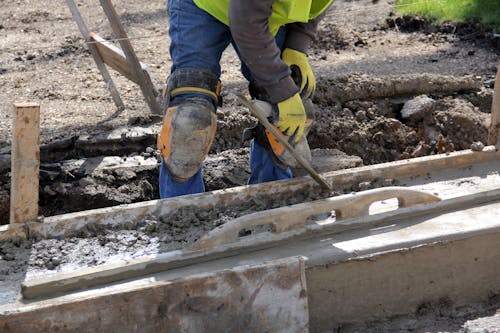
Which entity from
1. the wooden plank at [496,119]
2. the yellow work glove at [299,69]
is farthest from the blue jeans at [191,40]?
the wooden plank at [496,119]

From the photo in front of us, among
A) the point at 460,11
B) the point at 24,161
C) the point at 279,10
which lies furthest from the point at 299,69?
the point at 460,11

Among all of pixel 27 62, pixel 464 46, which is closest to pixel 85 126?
pixel 27 62

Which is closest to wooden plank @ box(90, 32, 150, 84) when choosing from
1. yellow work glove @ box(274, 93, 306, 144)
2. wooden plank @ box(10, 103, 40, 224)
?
yellow work glove @ box(274, 93, 306, 144)

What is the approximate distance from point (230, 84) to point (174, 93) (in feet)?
8.03

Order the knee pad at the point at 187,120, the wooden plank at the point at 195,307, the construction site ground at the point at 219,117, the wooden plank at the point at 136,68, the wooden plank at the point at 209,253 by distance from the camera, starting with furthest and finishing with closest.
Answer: the wooden plank at the point at 136,68, the knee pad at the point at 187,120, the construction site ground at the point at 219,117, the wooden plank at the point at 209,253, the wooden plank at the point at 195,307

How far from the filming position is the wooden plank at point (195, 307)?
2791 millimetres

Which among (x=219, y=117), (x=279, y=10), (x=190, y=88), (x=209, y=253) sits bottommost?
(x=209, y=253)

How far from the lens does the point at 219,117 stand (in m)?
5.47

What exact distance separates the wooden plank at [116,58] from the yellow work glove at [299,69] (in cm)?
189

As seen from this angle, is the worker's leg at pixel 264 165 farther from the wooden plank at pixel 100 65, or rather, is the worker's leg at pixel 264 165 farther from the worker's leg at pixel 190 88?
the wooden plank at pixel 100 65

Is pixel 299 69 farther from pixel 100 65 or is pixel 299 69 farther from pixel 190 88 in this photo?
pixel 100 65

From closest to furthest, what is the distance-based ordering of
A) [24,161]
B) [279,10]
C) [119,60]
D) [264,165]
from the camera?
[24,161] → [279,10] → [264,165] → [119,60]

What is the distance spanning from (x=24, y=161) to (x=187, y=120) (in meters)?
0.83

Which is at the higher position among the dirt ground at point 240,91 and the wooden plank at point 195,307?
the dirt ground at point 240,91
